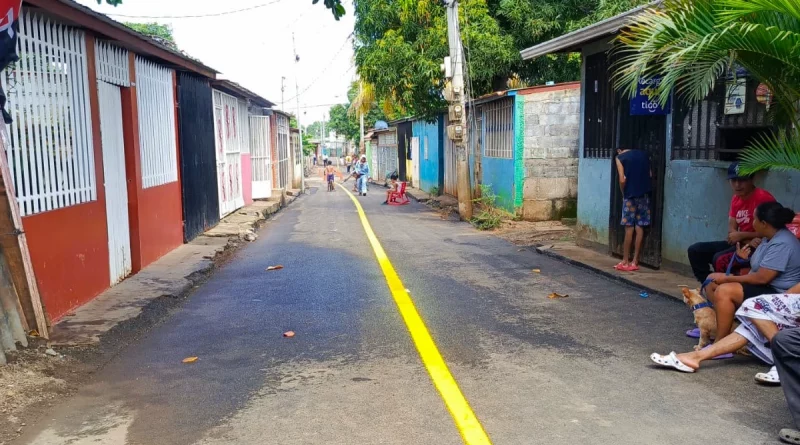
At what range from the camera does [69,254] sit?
7.14 metres

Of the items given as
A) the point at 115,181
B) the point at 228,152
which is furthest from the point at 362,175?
the point at 115,181

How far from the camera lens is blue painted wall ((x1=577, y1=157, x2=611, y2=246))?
1108 centimetres

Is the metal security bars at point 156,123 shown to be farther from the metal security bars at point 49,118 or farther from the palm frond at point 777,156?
the palm frond at point 777,156

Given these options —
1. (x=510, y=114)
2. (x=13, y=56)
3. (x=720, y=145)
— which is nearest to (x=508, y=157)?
(x=510, y=114)

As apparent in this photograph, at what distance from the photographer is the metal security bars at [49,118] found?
6344mm

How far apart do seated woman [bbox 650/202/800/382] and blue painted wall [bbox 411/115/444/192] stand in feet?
66.1

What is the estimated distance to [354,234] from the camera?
14.6 m

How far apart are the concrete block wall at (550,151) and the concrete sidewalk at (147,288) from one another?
6509 mm

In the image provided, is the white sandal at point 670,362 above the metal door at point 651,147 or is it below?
below

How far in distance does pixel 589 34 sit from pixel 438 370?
6.29 metres

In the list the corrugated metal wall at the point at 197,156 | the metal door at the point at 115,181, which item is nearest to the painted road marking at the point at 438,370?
the metal door at the point at 115,181

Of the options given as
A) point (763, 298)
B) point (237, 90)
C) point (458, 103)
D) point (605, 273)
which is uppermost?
point (237, 90)

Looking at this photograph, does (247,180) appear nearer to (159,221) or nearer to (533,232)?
(533,232)

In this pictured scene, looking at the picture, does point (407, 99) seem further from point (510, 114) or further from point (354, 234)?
point (354, 234)
